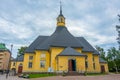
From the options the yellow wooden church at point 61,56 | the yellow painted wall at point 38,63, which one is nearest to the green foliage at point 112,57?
the yellow wooden church at point 61,56

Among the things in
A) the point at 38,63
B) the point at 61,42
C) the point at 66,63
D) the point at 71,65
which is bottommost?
the point at 71,65

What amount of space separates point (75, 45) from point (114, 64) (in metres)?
34.7

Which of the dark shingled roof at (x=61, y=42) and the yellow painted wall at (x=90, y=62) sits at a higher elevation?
the dark shingled roof at (x=61, y=42)

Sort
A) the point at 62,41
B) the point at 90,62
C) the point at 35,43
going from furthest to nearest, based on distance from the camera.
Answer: the point at 35,43 → the point at 90,62 → the point at 62,41

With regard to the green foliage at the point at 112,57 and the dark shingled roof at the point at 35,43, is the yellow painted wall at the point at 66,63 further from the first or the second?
the green foliage at the point at 112,57

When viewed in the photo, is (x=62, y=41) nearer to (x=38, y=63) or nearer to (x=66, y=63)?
(x=66, y=63)

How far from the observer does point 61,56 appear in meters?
31.8

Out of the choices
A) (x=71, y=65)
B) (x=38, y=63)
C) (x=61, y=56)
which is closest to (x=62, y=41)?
(x=61, y=56)

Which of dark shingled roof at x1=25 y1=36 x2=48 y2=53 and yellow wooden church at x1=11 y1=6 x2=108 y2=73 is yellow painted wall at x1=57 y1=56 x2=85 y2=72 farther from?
dark shingled roof at x1=25 y1=36 x2=48 y2=53

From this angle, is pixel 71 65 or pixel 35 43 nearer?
pixel 71 65

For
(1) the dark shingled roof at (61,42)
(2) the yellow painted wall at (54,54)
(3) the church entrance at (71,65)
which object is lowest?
(3) the church entrance at (71,65)

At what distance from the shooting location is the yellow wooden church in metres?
31.7

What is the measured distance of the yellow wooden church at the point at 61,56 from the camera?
31.7m

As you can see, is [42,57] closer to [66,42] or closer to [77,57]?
[66,42]
